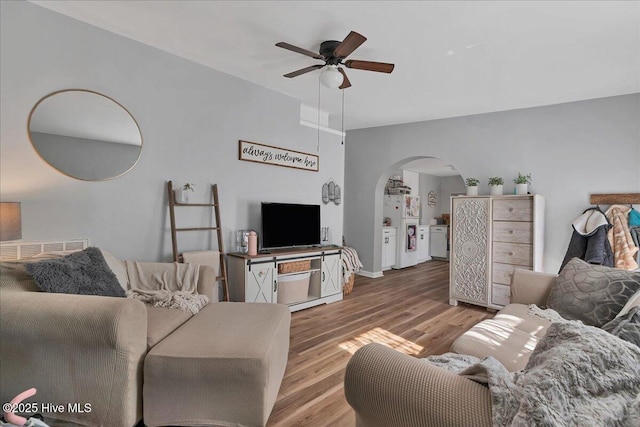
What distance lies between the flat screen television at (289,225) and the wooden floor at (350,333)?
0.83 meters

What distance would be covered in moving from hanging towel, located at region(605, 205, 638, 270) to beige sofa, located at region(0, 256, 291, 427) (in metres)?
3.86

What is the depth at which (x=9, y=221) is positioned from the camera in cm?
186

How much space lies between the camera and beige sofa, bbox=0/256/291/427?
5.02 feet

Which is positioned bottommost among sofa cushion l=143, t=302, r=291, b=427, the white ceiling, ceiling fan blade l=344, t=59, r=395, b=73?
sofa cushion l=143, t=302, r=291, b=427

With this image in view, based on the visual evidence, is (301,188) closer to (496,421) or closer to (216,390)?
(216,390)

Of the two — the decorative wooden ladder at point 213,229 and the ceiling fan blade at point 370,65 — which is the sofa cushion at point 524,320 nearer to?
the ceiling fan blade at point 370,65

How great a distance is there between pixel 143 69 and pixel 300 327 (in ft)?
9.15

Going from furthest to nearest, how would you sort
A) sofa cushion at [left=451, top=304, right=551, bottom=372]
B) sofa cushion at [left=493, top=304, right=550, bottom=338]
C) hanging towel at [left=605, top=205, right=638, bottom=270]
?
hanging towel at [left=605, top=205, right=638, bottom=270] → sofa cushion at [left=493, top=304, right=550, bottom=338] → sofa cushion at [left=451, top=304, right=551, bottom=372]

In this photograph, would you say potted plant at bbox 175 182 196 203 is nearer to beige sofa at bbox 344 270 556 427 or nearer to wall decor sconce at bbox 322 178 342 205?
wall decor sconce at bbox 322 178 342 205

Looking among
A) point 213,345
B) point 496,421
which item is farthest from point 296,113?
point 496,421

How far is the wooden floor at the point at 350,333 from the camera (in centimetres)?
194

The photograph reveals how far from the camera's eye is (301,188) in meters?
4.25

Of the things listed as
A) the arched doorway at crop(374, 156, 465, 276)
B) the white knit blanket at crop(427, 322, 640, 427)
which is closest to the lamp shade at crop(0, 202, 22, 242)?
the white knit blanket at crop(427, 322, 640, 427)

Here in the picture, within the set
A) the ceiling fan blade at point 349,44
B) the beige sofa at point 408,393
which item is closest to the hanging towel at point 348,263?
the ceiling fan blade at point 349,44
